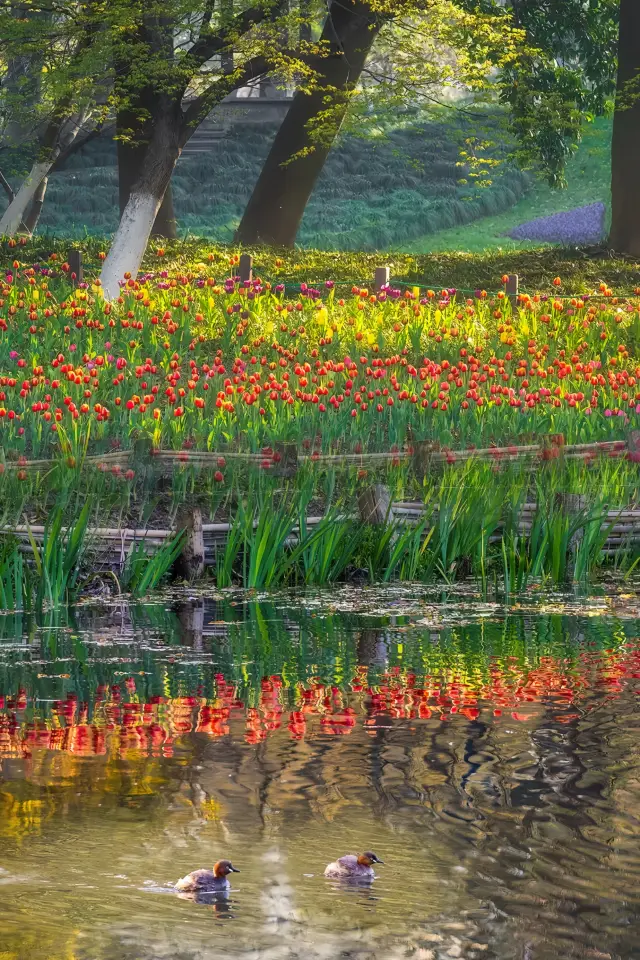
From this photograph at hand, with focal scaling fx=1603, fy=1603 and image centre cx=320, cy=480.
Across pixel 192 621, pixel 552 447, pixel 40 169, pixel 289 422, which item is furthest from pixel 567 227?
pixel 192 621

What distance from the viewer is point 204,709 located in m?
7.12

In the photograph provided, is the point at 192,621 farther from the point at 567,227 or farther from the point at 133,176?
the point at 567,227

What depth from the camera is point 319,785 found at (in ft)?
19.4

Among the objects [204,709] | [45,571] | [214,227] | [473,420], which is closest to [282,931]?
[204,709]

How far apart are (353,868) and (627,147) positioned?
24400 mm

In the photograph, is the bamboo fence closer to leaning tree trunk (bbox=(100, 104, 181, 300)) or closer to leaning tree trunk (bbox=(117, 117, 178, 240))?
leaning tree trunk (bbox=(100, 104, 181, 300))

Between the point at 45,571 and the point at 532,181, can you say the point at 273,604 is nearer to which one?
the point at 45,571

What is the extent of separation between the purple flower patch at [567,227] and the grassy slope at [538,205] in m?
0.47

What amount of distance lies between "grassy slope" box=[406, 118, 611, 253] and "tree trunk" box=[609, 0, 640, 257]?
8433 mm

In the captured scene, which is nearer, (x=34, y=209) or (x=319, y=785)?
(x=319, y=785)

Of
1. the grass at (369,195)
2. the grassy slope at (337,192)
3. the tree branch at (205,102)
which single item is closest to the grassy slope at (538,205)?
the grass at (369,195)

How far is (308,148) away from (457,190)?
759 inches

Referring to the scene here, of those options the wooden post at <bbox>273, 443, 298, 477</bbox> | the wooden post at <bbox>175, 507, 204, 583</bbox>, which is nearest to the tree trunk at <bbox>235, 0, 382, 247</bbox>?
the wooden post at <bbox>273, 443, 298, 477</bbox>

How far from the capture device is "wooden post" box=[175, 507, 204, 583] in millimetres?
10648
